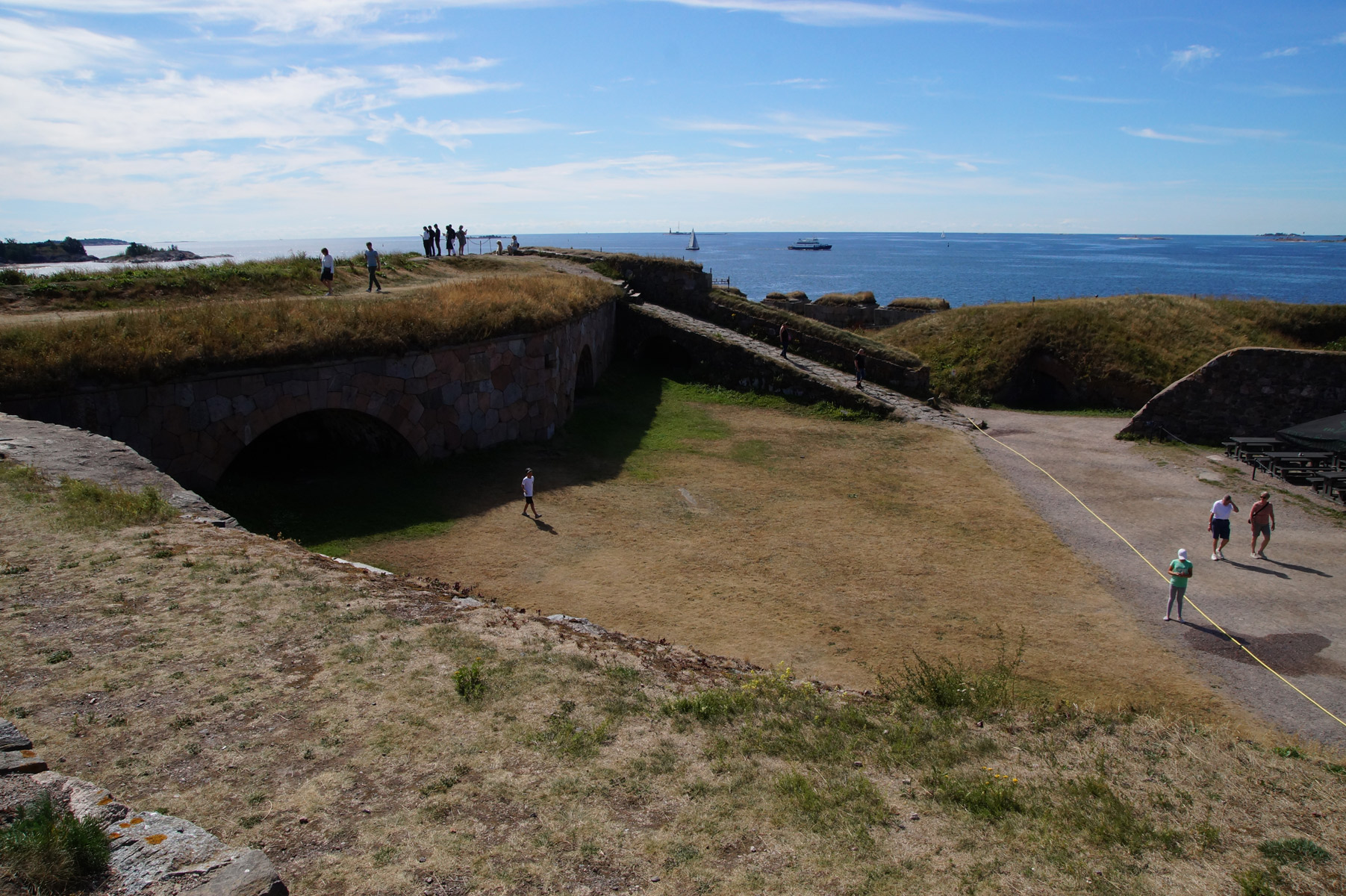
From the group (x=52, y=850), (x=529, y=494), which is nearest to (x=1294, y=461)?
(x=529, y=494)

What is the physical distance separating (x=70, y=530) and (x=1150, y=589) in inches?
582

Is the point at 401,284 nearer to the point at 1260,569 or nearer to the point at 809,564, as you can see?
the point at 809,564

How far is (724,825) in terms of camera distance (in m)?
5.56

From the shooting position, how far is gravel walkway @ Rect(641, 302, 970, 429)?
2422 centimetres

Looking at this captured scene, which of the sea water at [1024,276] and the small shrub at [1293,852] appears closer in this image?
the small shrub at [1293,852]

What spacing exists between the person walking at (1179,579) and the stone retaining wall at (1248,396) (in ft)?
42.2

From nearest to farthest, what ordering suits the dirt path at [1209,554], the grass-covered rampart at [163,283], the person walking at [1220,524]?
the dirt path at [1209,554], the person walking at [1220,524], the grass-covered rampart at [163,283]

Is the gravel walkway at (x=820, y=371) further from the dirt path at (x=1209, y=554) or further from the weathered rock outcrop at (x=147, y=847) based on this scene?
the weathered rock outcrop at (x=147, y=847)

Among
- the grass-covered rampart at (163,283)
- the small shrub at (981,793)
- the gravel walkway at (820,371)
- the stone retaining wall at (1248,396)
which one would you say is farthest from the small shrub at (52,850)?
the stone retaining wall at (1248,396)

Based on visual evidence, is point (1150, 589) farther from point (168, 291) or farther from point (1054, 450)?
point (168, 291)

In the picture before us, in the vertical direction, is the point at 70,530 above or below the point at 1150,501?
above

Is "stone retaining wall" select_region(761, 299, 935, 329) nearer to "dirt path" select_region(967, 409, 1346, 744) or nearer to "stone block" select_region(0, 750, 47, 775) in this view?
"dirt path" select_region(967, 409, 1346, 744)

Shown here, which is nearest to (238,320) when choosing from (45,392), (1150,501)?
(45,392)

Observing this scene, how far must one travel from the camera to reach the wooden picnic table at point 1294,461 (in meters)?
19.4
